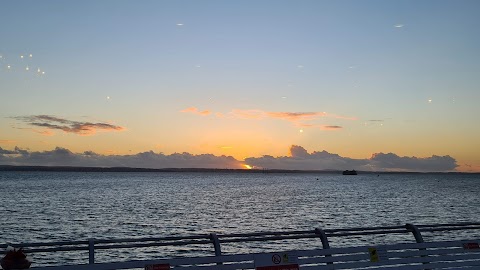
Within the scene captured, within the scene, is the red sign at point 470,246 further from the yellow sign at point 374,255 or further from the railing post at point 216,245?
the railing post at point 216,245

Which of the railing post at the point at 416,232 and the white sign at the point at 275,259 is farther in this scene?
the railing post at the point at 416,232

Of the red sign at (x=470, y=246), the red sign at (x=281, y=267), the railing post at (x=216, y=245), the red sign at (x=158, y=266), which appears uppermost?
the railing post at (x=216, y=245)

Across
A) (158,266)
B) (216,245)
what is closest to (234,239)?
(216,245)

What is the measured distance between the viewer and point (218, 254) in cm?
642

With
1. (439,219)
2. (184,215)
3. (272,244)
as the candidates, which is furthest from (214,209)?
(272,244)

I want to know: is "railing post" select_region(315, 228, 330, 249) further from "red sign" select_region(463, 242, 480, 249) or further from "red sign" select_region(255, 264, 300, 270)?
"red sign" select_region(463, 242, 480, 249)

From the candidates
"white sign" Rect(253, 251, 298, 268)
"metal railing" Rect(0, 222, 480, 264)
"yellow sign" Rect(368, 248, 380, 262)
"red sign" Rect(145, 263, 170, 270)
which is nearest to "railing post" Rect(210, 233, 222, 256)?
"metal railing" Rect(0, 222, 480, 264)

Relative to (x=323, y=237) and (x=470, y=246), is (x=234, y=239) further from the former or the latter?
(x=470, y=246)

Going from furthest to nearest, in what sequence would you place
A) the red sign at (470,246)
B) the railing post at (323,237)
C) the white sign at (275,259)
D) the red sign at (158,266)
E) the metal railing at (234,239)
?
the red sign at (470,246), the railing post at (323,237), the metal railing at (234,239), the white sign at (275,259), the red sign at (158,266)

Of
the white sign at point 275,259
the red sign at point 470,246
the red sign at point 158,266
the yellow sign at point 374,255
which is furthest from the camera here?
the red sign at point 470,246

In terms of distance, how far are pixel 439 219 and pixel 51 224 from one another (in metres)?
45.6

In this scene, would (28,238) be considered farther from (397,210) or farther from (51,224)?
(397,210)

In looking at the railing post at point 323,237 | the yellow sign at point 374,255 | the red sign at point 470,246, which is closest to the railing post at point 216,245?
the railing post at point 323,237

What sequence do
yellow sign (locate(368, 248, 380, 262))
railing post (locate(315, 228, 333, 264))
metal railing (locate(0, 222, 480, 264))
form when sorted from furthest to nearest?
railing post (locate(315, 228, 333, 264)) → yellow sign (locate(368, 248, 380, 262)) → metal railing (locate(0, 222, 480, 264))
